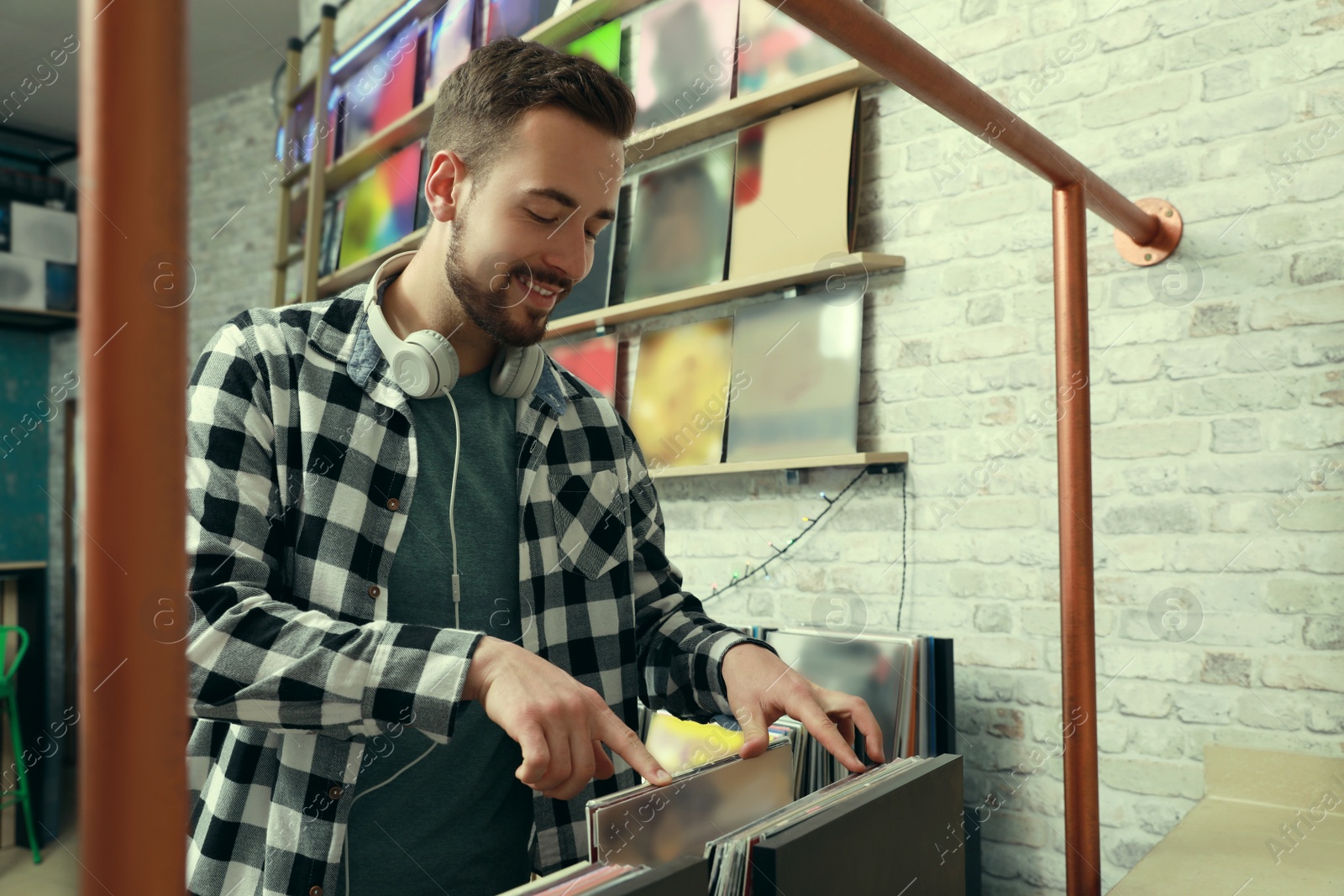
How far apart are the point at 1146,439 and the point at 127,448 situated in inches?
73.9

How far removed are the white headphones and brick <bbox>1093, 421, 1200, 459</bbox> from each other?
128 cm

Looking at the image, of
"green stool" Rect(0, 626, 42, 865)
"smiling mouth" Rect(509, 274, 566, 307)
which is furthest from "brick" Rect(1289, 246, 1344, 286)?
"green stool" Rect(0, 626, 42, 865)

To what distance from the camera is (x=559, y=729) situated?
616mm

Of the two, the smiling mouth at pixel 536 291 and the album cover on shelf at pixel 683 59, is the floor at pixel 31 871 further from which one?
the album cover on shelf at pixel 683 59

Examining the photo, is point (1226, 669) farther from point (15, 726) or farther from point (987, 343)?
point (15, 726)

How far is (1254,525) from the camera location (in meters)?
1.70

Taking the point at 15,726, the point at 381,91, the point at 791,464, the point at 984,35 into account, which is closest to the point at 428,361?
the point at 791,464

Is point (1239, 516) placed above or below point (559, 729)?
above

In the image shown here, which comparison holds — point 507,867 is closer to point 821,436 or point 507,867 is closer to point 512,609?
point 512,609

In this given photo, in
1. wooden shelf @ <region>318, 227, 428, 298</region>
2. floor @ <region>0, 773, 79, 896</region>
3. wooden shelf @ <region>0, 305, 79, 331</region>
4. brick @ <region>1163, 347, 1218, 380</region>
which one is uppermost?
wooden shelf @ <region>0, 305, 79, 331</region>

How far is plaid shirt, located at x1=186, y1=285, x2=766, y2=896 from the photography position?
763 mm

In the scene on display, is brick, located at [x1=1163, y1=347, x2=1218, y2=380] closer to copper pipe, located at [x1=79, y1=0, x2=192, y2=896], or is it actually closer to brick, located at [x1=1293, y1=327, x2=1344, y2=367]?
brick, located at [x1=1293, y1=327, x2=1344, y2=367]

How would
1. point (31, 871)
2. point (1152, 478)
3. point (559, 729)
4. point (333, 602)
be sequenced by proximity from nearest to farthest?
point (559, 729) < point (333, 602) < point (1152, 478) < point (31, 871)

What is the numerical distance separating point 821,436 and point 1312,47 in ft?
4.01
